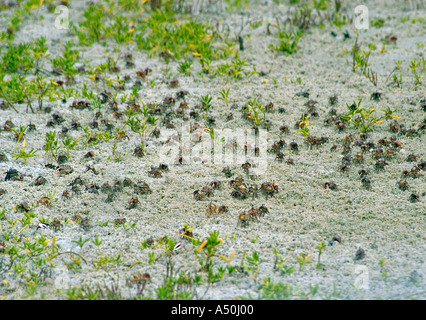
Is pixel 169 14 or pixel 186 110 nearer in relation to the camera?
pixel 186 110

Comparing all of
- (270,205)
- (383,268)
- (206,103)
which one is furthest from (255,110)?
(383,268)

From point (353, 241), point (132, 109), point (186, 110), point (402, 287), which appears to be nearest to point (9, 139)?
point (132, 109)

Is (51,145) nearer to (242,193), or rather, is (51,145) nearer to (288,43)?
(242,193)

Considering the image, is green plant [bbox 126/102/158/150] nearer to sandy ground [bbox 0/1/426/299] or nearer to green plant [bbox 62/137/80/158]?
sandy ground [bbox 0/1/426/299]

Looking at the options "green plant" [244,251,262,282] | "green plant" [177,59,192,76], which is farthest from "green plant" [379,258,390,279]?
"green plant" [177,59,192,76]

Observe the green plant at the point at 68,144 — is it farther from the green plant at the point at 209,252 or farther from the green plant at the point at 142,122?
the green plant at the point at 209,252

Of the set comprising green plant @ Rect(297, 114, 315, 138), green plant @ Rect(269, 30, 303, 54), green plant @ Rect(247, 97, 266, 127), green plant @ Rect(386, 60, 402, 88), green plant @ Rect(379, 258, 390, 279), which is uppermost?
green plant @ Rect(269, 30, 303, 54)
